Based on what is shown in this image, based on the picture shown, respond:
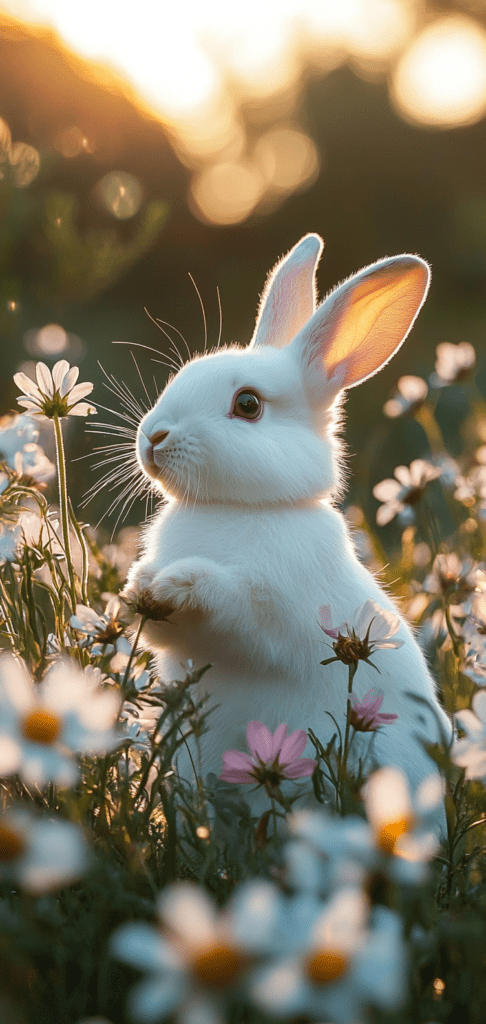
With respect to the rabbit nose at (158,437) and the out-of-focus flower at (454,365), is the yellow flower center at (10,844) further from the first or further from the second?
the out-of-focus flower at (454,365)

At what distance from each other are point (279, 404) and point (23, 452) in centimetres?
76

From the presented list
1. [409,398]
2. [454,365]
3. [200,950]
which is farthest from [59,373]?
[454,365]

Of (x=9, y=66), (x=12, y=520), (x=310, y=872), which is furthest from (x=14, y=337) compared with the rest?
(x=310, y=872)

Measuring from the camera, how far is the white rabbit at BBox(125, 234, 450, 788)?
2.16 metres

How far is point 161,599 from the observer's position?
2.06 metres

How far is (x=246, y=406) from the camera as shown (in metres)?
2.52

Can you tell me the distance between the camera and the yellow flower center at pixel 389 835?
101 centimetres

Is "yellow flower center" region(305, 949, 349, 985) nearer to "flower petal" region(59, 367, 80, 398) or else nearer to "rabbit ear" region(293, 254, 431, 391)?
"flower petal" region(59, 367, 80, 398)

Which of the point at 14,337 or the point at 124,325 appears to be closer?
the point at 14,337

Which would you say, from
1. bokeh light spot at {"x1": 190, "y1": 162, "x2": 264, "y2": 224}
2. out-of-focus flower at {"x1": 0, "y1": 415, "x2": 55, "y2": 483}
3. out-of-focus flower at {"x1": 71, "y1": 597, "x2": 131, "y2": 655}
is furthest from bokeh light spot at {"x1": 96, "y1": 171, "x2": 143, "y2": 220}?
bokeh light spot at {"x1": 190, "y1": 162, "x2": 264, "y2": 224}

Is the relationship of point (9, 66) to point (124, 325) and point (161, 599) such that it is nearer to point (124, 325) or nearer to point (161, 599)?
point (124, 325)

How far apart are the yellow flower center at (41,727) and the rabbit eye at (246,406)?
1547mm

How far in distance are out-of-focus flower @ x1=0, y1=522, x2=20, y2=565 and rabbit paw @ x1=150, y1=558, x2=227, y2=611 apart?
13.1 inches

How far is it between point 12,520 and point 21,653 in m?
0.36
